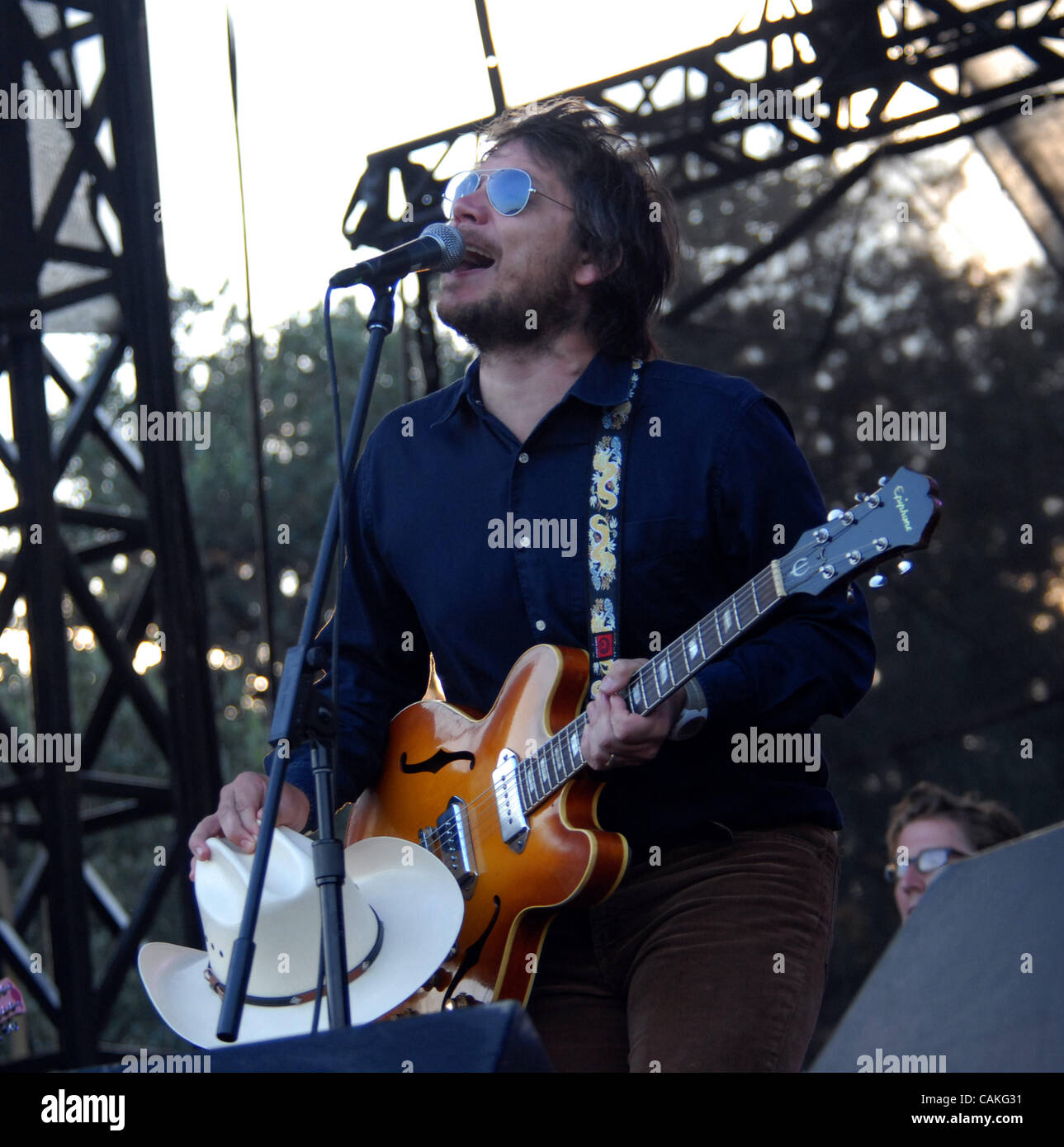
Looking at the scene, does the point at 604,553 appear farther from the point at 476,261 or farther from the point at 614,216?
the point at 614,216

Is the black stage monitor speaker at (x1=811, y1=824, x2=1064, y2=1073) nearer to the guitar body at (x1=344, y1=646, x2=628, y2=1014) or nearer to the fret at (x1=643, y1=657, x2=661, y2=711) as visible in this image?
the guitar body at (x1=344, y1=646, x2=628, y2=1014)

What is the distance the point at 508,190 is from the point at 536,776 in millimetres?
1229

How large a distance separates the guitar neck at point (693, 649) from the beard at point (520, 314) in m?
0.85

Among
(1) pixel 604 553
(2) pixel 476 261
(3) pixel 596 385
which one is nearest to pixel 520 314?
(2) pixel 476 261

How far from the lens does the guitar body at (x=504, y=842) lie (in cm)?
240

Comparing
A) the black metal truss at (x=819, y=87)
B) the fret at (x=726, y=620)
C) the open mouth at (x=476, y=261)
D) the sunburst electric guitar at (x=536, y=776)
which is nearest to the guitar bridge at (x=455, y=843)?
the sunburst electric guitar at (x=536, y=776)

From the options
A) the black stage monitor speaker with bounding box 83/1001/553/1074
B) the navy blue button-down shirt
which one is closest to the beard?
the navy blue button-down shirt

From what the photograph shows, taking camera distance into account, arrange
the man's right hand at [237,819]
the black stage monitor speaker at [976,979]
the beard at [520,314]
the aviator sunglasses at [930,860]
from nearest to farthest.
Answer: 1. the black stage monitor speaker at [976,979]
2. the man's right hand at [237,819]
3. the beard at [520,314]
4. the aviator sunglasses at [930,860]

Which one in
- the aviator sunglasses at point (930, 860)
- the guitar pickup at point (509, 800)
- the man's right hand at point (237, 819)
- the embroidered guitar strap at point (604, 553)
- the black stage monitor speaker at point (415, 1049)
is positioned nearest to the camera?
the black stage monitor speaker at point (415, 1049)

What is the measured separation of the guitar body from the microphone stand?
1.53 feet

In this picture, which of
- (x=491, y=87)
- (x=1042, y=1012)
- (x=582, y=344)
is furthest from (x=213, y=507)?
(x=1042, y=1012)

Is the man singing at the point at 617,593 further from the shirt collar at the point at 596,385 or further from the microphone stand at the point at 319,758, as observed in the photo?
the microphone stand at the point at 319,758

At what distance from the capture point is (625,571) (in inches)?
104

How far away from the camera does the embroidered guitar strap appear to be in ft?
8.57
